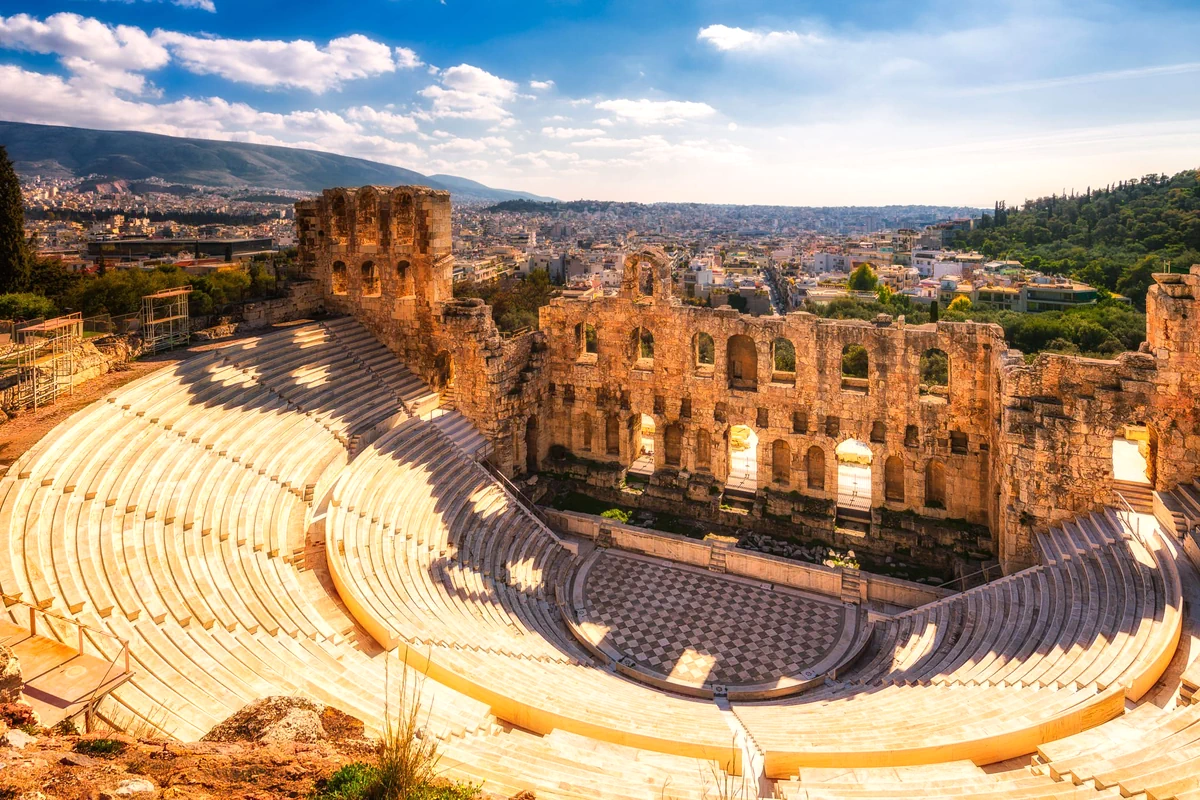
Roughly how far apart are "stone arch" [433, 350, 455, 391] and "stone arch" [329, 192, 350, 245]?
6.30 m

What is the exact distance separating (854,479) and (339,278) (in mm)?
22254

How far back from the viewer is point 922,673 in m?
15.7

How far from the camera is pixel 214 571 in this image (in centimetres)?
1387

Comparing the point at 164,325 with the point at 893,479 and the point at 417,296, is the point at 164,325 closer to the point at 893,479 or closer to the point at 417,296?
the point at 417,296

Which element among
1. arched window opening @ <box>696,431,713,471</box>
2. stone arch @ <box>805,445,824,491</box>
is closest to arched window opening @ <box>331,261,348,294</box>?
arched window opening @ <box>696,431,713,471</box>

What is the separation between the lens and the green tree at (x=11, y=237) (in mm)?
29359

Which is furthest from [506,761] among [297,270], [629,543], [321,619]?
[297,270]

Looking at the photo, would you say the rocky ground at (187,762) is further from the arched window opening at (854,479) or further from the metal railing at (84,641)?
the arched window opening at (854,479)

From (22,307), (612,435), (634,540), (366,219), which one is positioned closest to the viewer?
(634,540)

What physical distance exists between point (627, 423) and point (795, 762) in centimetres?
1690

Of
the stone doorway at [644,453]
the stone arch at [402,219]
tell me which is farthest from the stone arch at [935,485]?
the stone arch at [402,219]

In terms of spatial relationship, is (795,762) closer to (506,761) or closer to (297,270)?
(506,761)

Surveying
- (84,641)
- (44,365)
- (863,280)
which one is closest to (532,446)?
(44,365)

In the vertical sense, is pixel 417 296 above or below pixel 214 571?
above
